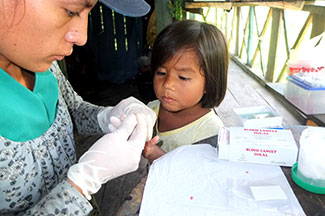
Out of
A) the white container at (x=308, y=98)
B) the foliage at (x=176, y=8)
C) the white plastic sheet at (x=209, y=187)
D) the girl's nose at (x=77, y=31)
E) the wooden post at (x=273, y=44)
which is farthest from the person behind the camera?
the foliage at (x=176, y=8)

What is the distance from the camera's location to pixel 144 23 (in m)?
5.45

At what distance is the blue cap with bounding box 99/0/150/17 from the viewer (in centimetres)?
89

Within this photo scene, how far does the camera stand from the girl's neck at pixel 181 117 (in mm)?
1407

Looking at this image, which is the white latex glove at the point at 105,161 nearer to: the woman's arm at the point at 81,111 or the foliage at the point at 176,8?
the woman's arm at the point at 81,111

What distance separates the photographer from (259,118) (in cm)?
104

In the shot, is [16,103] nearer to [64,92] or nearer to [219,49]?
[64,92]

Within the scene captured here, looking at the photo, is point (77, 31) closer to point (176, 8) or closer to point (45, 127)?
point (45, 127)

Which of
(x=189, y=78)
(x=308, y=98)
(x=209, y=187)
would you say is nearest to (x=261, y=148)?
(x=209, y=187)

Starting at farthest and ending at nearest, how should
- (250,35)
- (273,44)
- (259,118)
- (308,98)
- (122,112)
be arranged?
(250,35) < (273,44) < (308,98) < (122,112) < (259,118)

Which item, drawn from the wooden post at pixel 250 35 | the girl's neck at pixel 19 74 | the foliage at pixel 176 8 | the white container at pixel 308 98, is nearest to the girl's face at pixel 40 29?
the girl's neck at pixel 19 74

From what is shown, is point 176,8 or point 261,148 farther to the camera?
point 176,8

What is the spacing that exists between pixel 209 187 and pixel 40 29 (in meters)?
0.59

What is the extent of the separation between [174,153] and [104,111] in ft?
1.82

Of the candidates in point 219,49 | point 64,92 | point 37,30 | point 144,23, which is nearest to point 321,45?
point 219,49
